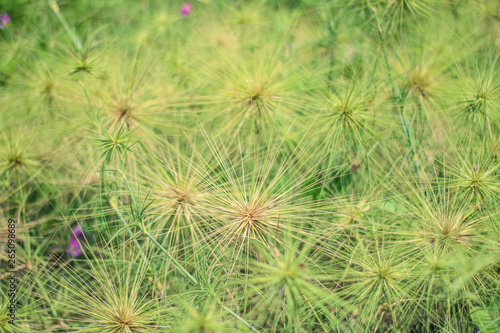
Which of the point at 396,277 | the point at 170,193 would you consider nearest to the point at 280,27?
the point at 170,193

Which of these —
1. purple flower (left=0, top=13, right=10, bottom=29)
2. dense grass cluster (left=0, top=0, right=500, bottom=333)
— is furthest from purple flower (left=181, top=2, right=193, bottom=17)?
purple flower (left=0, top=13, right=10, bottom=29)

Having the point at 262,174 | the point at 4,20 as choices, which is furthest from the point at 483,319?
the point at 4,20

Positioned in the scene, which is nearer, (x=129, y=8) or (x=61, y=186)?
(x=61, y=186)

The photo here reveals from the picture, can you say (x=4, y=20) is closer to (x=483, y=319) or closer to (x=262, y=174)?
(x=262, y=174)

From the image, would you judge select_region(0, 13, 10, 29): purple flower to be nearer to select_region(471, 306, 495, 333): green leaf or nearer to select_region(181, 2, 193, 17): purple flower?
select_region(181, 2, 193, 17): purple flower

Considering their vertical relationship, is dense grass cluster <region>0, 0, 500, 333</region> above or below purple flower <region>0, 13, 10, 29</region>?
below

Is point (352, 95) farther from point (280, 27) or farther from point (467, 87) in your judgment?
point (280, 27)

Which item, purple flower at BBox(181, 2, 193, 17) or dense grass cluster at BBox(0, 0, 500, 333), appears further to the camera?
purple flower at BBox(181, 2, 193, 17)

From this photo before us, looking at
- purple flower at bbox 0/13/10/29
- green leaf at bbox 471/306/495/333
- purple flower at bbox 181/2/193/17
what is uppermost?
purple flower at bbox 181/2/193/17
